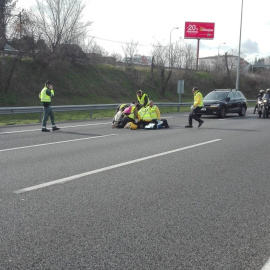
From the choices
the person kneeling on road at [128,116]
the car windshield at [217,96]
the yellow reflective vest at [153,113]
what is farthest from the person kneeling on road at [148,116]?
the car windshield at [217,96]

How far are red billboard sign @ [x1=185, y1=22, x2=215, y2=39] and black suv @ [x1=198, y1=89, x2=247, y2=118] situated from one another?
41923 millimetres

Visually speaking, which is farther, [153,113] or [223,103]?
[223,103]

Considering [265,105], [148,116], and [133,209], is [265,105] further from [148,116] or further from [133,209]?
[133,209]

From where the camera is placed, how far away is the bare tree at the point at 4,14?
33000 mm

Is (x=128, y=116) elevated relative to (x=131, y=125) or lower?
elevated

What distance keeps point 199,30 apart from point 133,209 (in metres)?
63.8

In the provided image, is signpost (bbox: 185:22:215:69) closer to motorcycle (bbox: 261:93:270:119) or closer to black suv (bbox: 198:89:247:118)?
black suv (bbox: 198:89:247:118)

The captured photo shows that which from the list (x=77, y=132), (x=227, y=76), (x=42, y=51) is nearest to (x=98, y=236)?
(x=77, y=132)

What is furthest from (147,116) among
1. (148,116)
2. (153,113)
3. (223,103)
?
(223,103)

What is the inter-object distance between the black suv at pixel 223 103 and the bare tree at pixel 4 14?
61.3ft

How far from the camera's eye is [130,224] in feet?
15.3

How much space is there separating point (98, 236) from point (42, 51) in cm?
3610

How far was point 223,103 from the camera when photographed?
2359 centimetres

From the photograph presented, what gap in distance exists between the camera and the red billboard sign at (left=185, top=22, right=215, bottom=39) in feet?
214
